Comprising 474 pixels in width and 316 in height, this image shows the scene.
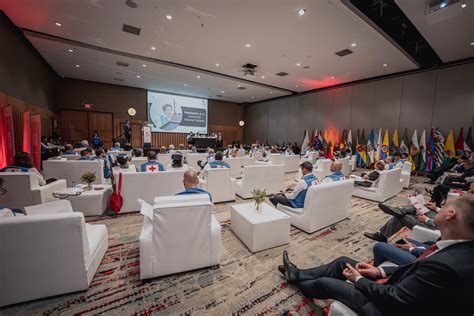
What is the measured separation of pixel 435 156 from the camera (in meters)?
7.55

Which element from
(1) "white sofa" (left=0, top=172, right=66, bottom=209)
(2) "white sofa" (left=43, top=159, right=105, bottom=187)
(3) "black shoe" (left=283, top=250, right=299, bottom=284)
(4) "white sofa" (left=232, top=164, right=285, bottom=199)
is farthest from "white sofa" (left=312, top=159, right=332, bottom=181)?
(1) "white sofa" (left=0, top=172, right=66, bottom=209)

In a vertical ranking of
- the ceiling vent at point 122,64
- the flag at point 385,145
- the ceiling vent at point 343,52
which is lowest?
the flag at point 385,145

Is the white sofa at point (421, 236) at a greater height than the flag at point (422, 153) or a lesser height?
lesser

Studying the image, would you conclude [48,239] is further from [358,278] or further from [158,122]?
[158,122]

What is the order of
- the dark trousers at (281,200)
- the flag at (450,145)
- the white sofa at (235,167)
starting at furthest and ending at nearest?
the flag at (450,145) < the white sofa at (235,167) < the dark trousers at (281,200)

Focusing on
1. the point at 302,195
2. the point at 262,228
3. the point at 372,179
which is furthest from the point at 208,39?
the point at 372,179

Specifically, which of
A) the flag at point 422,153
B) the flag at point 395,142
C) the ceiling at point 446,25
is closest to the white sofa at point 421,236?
the ceiling at point 446,25

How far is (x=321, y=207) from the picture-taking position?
119 inches

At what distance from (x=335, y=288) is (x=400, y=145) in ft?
31.2

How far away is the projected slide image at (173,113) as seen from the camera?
13133mm

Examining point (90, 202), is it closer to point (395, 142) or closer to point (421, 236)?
point (421, 236)

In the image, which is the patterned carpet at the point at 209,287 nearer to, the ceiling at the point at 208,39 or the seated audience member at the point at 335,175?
the seated audience member at the point at 335,175

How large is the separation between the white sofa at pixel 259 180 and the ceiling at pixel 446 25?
447cm

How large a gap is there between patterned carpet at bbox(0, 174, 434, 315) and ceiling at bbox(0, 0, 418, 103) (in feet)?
15.4
